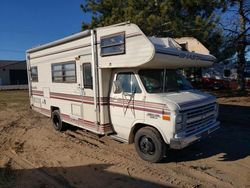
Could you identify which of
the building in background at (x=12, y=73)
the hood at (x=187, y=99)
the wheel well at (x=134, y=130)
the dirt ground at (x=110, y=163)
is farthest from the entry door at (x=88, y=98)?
the building in background at (x=12, y=73)

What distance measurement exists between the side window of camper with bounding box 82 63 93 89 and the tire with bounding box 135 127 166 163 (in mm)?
1890

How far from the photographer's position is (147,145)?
208 inches

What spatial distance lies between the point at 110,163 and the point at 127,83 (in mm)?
1870

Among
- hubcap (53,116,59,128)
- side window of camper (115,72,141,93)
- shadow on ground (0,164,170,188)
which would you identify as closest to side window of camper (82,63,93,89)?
side window of camper (115,72,141,93)

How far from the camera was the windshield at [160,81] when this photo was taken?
5438mm

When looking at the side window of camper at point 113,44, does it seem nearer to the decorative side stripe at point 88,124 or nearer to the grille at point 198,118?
the decorative side stripe at point 88,124

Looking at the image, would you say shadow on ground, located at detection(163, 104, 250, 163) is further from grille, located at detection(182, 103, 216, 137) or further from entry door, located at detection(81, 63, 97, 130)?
entry door, located at detection(81, 63, 97, 130)

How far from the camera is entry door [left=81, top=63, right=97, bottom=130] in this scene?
6.30 meters

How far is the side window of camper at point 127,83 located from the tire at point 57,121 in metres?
3.26

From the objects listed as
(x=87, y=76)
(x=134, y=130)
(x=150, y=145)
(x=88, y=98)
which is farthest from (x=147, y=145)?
(x=87, y=76)

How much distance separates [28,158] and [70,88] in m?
2.34

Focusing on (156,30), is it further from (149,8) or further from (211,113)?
(211,113)

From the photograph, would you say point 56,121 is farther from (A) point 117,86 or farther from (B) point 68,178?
(B) point 68,178

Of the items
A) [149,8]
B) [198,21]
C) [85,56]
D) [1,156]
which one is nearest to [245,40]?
[198,21]
